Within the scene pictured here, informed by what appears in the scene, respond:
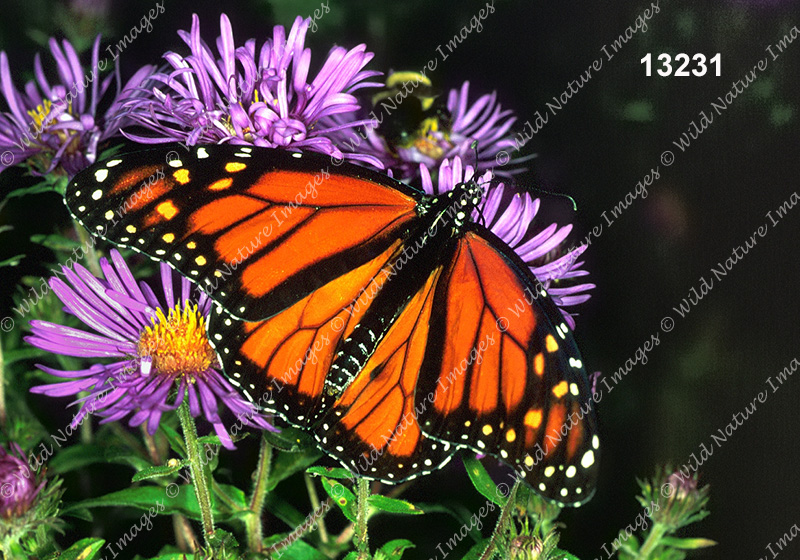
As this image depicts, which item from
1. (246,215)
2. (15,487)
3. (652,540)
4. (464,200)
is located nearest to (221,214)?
(246,215)

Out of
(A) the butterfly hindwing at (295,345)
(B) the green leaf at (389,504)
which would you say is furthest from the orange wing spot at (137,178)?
(B) the green leaf at (389,504)

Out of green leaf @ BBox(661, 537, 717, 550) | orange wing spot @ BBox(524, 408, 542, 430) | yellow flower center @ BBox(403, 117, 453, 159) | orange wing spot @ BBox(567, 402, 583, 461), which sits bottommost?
green leaf @ BBox(661, 537, 717, 550)

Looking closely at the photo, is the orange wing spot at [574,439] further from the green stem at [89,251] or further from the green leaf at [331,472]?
the green stem at [89,251]

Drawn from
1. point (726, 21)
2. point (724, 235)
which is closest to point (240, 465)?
point (724, 235)

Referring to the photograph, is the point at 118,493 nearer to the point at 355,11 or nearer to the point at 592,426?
the point at 592,426

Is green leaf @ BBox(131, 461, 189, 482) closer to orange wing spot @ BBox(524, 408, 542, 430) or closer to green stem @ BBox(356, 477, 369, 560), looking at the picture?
green stem @ BBox(356, 477, 369, 560)

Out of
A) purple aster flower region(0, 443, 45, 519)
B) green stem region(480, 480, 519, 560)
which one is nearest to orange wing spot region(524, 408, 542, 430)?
green stem region(480, 480, 519, 560)
